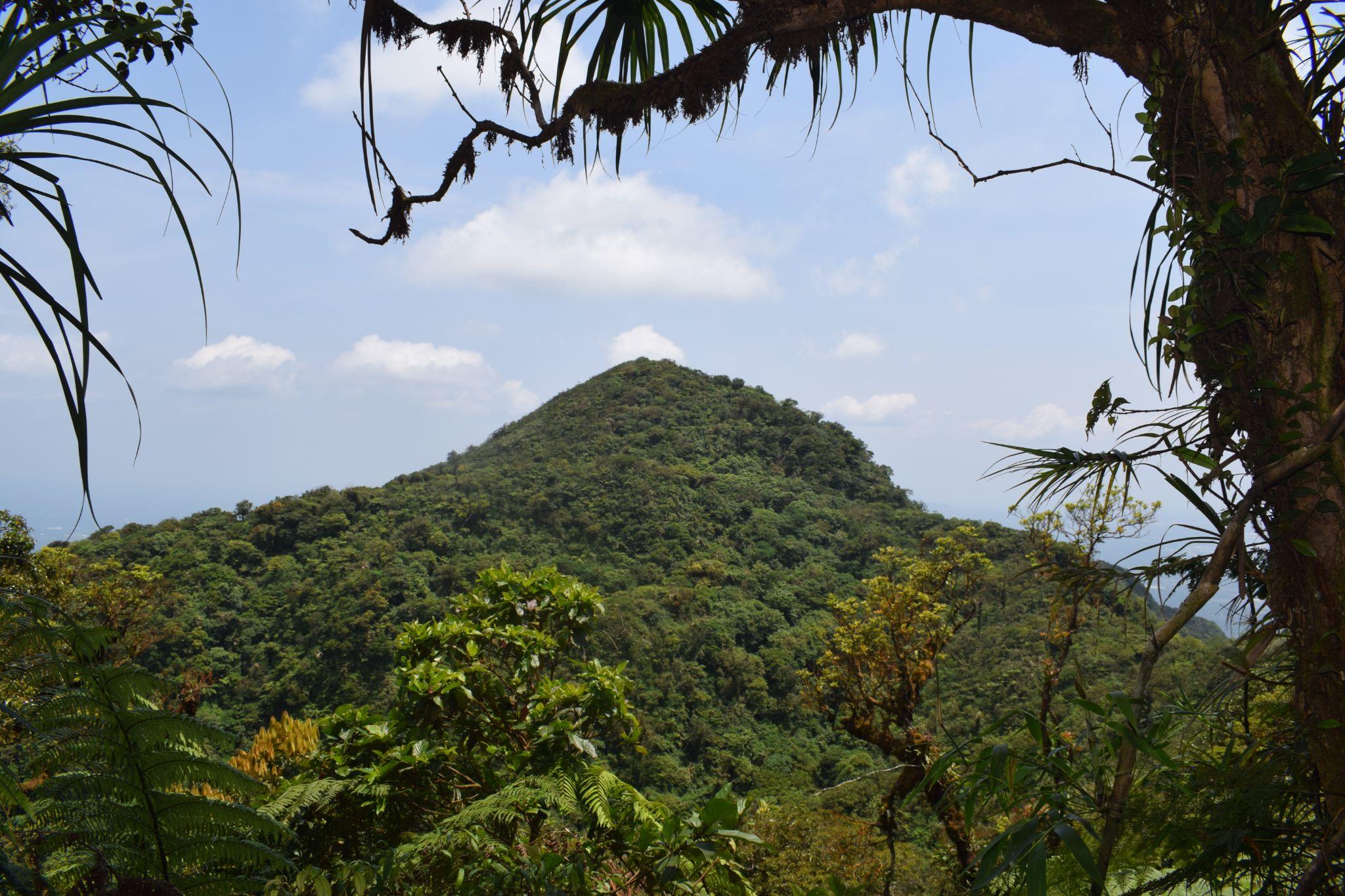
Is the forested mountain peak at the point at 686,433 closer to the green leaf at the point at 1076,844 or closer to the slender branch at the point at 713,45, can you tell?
the slender branch at the point at 713,45

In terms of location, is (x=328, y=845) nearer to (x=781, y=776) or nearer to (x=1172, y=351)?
(x=1172, y=351)

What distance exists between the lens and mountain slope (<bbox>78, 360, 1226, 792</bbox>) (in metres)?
13.1

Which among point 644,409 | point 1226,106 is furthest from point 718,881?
point 644,409

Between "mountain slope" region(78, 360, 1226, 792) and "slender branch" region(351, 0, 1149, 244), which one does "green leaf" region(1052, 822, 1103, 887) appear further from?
"mountain slope" region(78, 360, 1226, 792)

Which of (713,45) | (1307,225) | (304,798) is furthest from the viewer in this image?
(304,798)

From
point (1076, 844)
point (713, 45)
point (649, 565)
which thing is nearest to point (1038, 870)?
point (1076, 844)

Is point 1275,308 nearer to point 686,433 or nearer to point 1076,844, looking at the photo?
point 1076,844

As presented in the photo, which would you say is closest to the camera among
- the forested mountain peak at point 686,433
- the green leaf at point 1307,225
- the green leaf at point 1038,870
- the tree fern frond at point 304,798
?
the green leaf at point 1038,870

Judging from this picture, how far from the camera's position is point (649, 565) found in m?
19.7

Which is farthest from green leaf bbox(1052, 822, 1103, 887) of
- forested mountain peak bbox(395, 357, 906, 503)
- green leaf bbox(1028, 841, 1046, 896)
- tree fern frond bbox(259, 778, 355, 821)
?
forested mountain peak bbox(395, 357, 906, 503)

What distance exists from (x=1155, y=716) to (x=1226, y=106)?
2.92 feet

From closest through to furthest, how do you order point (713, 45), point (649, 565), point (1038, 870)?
point (1038, 870)
point (713, 45)
point (649, 565)

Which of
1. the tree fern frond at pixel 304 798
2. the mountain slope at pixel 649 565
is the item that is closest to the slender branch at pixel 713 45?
the tree fern frond at pixel 304 798

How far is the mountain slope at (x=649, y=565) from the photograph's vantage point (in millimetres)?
13062
